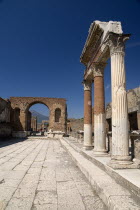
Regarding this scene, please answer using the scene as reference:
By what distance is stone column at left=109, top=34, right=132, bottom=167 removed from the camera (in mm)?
4326

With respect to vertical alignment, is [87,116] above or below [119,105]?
below

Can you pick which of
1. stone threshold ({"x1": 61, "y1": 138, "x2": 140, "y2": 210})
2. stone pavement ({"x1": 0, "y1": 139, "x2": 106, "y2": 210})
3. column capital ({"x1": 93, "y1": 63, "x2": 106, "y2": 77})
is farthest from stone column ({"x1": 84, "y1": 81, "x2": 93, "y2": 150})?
stone threshold ({"x1": 61, "y1": 138, "x2": 140, "y2": 210})

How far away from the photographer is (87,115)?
860 cm

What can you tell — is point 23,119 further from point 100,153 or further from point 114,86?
point 114,86

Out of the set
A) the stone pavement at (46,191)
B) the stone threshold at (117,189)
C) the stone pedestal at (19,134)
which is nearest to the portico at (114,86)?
the stone threshold at (117,189)

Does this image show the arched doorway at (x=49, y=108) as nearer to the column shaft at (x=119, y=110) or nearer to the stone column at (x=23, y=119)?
the stone column at (x=23, y=119)

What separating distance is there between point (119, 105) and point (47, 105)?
2319 cm

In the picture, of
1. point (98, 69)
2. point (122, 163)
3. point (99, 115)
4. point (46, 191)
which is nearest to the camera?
point (46, 191)

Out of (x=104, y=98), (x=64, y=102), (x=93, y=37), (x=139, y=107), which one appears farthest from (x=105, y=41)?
(x=64, y=102)

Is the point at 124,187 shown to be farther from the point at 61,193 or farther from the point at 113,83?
the point at 113,83

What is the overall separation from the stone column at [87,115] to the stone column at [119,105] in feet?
12.2

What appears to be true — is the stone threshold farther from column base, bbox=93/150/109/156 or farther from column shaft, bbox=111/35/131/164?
column base, bbox=93/150/109/156

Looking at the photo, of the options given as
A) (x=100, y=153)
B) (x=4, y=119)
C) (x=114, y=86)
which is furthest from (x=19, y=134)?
(x=114, y=86)

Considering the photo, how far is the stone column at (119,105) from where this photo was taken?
4.33m
